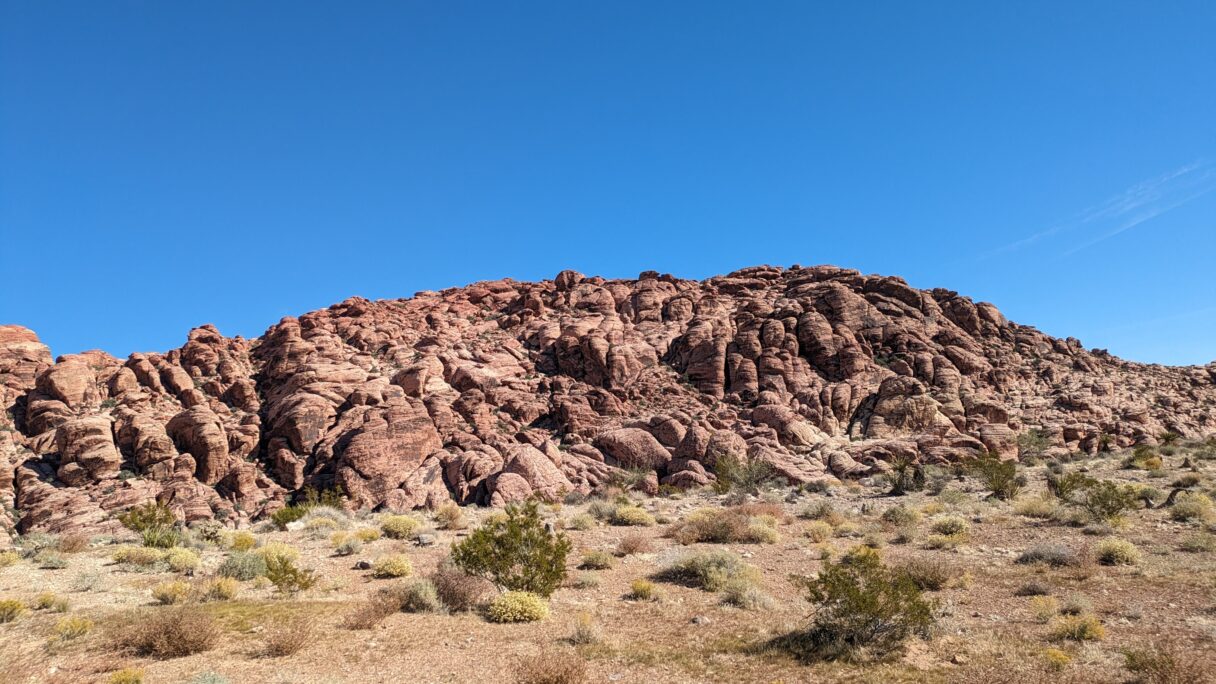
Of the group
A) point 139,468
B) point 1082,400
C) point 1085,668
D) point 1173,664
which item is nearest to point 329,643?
point 1085,668

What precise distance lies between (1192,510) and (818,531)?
11501 mm

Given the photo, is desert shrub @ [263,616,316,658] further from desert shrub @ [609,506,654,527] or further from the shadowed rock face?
→ the shadowed rock face

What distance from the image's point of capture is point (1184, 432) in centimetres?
4288

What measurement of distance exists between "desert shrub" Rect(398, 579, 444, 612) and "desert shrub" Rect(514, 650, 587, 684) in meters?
3.89

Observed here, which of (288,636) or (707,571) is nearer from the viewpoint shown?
(288,636)

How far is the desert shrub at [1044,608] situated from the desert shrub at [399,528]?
18.4 m

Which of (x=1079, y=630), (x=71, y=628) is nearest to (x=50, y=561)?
(x=71, y=628)

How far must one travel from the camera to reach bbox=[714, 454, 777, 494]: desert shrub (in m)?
33.0

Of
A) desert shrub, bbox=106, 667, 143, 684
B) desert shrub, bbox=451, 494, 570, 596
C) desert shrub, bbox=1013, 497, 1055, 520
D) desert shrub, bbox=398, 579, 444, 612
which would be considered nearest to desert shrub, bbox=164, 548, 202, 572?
desert shrub, bbox=398, 579, 444, 612

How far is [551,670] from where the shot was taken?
8.41m

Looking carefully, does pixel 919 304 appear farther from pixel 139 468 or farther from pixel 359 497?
pixel 139 468

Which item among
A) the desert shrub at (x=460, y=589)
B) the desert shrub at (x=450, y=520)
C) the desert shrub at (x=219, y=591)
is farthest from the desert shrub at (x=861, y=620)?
the desert shrub at (x=450, y=520)

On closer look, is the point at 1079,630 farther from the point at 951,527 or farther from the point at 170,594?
the point at 170,594

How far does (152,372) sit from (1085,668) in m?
53.4
